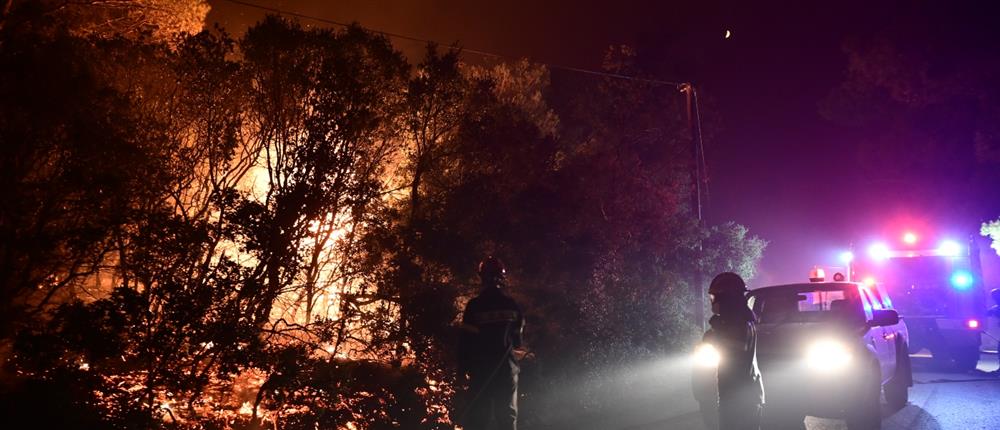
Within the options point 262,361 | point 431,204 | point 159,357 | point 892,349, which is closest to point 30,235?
point 159,357

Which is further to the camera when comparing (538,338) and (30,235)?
(538,338)

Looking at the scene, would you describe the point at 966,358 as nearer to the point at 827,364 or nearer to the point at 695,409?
the point at 695,409

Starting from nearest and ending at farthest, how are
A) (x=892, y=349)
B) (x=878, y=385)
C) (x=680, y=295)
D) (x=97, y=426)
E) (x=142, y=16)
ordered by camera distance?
(x=97, y=426)
(x=878, y=385)
(x=892, y=349)
(x=142, y=16)
(x=680, y=295)

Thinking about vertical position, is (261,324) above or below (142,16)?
below

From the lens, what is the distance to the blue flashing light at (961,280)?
1492 centimetres

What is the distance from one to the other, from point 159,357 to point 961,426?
346 inches

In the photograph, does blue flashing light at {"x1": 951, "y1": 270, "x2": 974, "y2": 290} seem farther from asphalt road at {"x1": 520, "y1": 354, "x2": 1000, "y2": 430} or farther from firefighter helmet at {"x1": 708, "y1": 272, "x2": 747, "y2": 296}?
firefighter helmet at {"x1": 708, "y1": 272, "x2": 747, "y2": 296}

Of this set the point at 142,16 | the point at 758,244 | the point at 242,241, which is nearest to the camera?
the point at 242,241

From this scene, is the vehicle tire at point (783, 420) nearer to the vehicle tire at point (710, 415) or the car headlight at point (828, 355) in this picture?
the car headlight at point (828, 355)

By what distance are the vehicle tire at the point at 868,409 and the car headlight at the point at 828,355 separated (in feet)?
1.16

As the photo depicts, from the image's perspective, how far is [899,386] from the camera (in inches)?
362

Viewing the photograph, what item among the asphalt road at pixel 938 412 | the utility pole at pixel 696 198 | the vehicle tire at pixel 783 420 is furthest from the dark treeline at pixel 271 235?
the utility pole at pixel 696 198

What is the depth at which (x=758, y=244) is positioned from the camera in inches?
699

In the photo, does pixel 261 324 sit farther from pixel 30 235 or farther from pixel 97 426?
pixel 30 235
